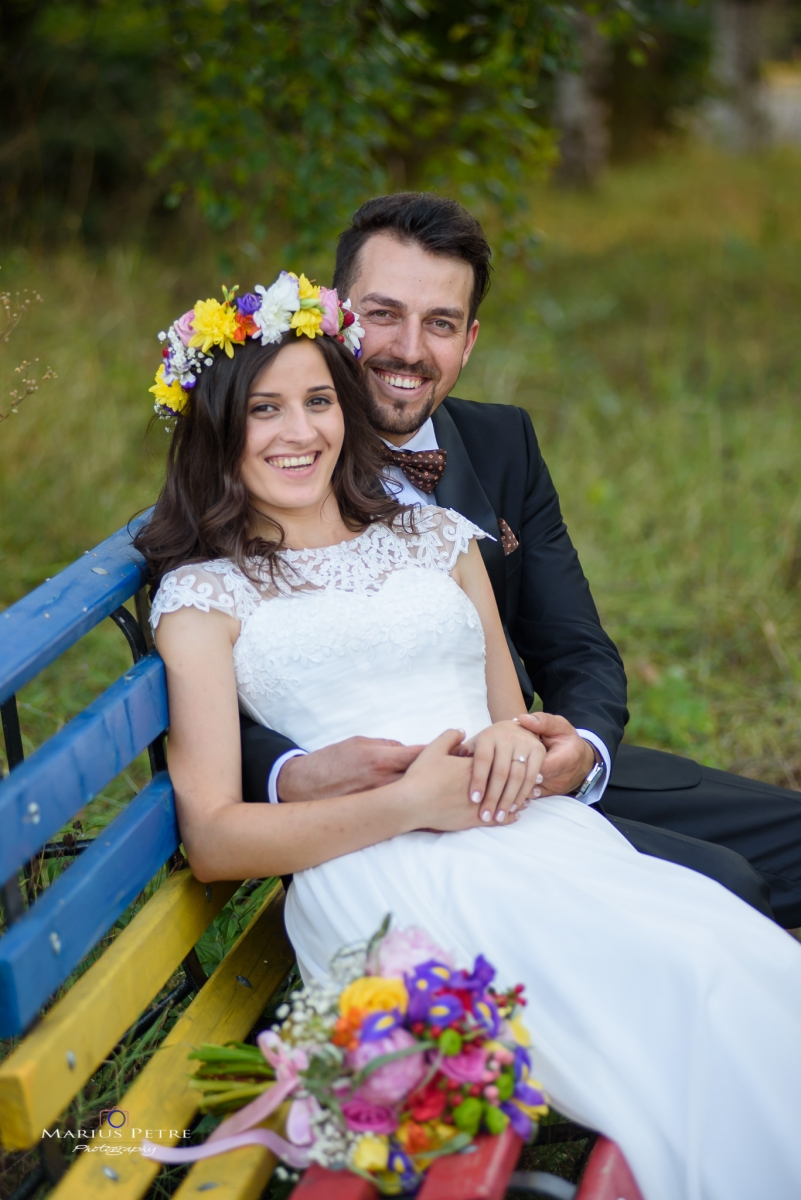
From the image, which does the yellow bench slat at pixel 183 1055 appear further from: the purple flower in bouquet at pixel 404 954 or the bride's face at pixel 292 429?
the bride's face at pixel 292 429

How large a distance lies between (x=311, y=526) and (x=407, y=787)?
78cm

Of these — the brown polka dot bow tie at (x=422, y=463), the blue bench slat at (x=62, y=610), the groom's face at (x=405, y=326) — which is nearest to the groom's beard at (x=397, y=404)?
the groom's face at (x=405, y=326)

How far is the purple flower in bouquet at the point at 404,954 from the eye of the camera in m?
1.82

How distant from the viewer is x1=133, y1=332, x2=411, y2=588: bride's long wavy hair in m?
2.48

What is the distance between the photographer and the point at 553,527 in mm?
3178

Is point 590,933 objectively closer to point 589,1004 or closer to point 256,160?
point 589,1004

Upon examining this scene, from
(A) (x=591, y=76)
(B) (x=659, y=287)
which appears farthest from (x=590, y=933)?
(A) (x=591, y=76)

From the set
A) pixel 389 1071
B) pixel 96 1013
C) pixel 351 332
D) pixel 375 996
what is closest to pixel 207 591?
pixel 351 332

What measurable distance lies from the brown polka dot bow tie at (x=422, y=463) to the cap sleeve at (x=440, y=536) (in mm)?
123

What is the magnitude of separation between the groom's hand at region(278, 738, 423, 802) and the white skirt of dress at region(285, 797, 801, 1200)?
5.5 inches

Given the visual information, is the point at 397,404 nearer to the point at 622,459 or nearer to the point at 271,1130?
the point at 271,1130

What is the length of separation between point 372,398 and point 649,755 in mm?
1223

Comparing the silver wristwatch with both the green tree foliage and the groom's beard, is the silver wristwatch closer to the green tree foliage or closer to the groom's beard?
the groom's beard

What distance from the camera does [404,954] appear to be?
184 cm
